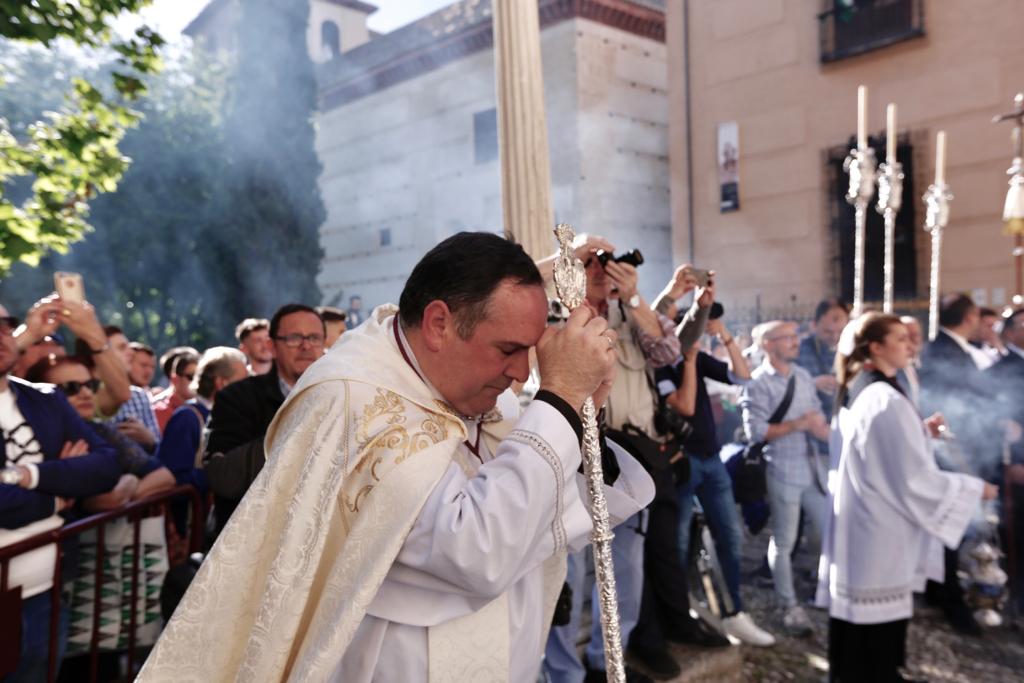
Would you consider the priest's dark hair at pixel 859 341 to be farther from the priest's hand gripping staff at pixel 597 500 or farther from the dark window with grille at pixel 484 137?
the dark window with grille at pixel 484 137

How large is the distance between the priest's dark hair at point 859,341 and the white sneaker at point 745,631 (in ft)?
4.50

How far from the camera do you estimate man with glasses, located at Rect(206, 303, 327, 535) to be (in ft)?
10.7

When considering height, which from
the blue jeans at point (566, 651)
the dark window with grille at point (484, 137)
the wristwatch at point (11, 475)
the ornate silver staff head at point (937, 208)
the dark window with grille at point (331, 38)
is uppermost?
the dark window with grille at point (331, 38)

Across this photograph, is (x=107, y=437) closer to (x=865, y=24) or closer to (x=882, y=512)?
(x=882, y=512)

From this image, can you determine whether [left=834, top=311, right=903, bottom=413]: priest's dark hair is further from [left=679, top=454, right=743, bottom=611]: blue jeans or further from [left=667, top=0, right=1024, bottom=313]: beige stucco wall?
[left=667, top=0, right=1024, bottom=313]: beige stucco wall

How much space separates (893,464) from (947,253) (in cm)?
1054

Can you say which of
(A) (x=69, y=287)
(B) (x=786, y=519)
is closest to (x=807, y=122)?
(B) (x=786, y=519)

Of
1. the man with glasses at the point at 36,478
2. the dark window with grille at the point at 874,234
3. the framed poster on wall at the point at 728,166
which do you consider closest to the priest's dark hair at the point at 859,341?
the man with glasses at the point at 36,478

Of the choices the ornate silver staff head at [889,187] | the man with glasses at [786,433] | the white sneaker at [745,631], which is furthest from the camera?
the ornate silver staff head at [889,187]

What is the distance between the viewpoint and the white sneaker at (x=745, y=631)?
4758mm

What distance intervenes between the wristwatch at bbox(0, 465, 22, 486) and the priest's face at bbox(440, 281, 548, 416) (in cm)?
197

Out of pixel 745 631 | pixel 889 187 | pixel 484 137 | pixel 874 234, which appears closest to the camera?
pixel 745 631

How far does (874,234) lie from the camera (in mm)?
14133

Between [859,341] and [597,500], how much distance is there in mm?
2642
